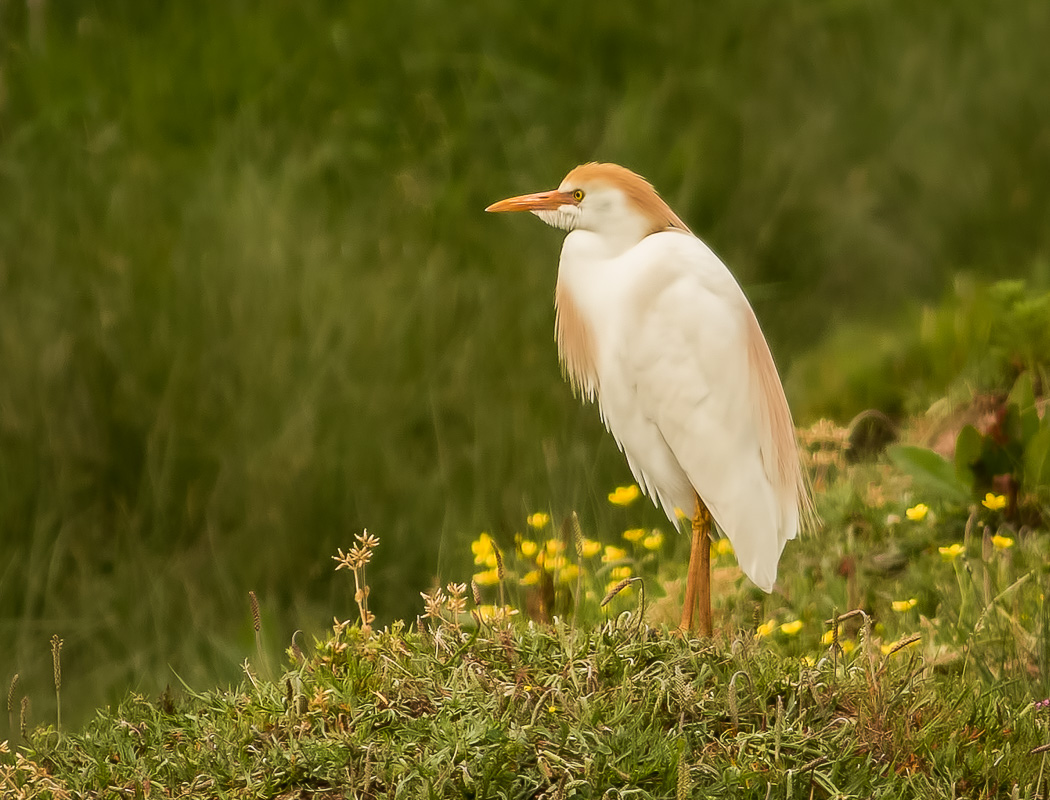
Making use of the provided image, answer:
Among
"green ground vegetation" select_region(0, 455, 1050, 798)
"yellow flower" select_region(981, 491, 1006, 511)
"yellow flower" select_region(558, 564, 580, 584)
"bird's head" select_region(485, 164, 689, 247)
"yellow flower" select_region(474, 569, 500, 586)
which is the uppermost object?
"bird's head" select_region(485, 164, 689, 247)

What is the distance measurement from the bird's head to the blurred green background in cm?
115

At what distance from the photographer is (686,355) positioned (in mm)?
2557

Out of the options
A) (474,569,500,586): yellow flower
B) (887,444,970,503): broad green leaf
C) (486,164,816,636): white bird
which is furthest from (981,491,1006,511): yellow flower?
(474,569,500,586): yellow flower

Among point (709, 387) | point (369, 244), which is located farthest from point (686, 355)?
point (369, 244)

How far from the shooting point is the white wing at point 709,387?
2.51 m

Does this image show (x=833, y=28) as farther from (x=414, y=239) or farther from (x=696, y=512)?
(x=696, y=512)

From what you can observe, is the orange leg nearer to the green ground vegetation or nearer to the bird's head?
the green ground vegetation

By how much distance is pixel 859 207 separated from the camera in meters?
5.47

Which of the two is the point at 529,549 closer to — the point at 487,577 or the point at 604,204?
the point at 487,577

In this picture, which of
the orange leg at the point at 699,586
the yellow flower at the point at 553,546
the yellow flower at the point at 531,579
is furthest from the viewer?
the yellow flower at the point at 531,579

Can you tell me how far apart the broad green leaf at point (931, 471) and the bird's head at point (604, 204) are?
1.15m

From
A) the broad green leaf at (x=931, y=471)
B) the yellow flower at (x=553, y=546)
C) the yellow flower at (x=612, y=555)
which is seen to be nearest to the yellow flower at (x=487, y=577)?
the yellow flower at (x=553, y=546)

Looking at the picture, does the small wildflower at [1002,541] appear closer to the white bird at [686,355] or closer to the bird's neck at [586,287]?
the white bird at [686,355]

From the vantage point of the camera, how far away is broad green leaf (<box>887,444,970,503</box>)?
337cm
